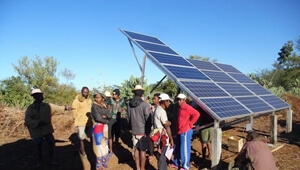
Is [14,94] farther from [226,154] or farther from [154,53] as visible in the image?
[226,154]

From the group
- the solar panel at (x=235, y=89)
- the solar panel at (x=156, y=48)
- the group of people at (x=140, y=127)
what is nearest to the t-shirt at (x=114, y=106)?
the group of people at (x=140, y=127)

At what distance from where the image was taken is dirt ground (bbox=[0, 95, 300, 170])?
663 cm

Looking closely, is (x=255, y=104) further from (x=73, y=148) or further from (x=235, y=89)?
(x=73, y=148)

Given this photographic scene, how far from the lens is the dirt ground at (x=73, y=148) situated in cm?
663

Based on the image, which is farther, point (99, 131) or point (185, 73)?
point (185, 73)

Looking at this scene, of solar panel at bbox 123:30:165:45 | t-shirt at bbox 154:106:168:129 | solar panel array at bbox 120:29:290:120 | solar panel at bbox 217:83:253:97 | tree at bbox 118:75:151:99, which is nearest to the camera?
t-shirt at bbox 154:106:168:129

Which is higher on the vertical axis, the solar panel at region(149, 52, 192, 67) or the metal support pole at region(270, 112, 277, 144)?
the solar panel at region(149, 52, 192, 67)

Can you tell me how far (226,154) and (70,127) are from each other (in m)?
7.39

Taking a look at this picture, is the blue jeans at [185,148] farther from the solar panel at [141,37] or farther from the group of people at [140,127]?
the solar panel at [141,37]

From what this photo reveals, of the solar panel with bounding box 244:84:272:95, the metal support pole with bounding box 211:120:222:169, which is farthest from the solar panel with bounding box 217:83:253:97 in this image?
the metal support pole with bounding box 211:120:222:169

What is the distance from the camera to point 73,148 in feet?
27.8

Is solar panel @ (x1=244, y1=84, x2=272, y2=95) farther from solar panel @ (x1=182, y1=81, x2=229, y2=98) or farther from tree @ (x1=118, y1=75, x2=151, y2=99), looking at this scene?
tree @ (x1=118, y1=75, x2=151, y2=99)

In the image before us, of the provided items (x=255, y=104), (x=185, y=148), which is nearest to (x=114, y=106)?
(x=185, y=148)

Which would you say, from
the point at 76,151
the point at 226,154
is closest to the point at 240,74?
the point at 226,154
